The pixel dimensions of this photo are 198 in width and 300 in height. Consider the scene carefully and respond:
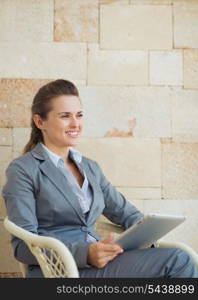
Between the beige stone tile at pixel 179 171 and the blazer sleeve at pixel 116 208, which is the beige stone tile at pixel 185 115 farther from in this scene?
the blazer sleeve at pixel 116 208

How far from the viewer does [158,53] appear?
11.0 feet

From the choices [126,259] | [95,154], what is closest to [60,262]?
[126,259]

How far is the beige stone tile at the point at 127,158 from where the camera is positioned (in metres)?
3.27

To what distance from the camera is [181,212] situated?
10.7 ft

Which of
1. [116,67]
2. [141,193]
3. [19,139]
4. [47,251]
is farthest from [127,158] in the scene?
[47,251]

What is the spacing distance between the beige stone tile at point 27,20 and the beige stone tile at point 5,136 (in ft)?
1.85

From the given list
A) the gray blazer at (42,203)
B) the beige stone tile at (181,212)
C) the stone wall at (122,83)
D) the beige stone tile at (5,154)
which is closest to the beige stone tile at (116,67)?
the stone wall at (122,83)

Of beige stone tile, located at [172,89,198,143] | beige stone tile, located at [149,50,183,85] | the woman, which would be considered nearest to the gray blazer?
the woman

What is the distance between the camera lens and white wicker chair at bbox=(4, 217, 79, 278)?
78.0 inches

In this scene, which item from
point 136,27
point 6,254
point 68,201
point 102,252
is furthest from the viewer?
point 136,27

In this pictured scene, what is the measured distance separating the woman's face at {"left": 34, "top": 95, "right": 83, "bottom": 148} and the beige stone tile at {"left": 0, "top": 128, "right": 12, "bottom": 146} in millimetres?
717

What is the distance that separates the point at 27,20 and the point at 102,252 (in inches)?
70.7

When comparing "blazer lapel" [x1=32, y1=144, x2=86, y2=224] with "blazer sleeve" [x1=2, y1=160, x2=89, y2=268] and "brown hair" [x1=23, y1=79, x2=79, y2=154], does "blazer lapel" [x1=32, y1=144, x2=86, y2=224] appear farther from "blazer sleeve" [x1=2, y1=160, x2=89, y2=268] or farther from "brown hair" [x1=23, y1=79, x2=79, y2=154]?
"brown hair" [x1=23, y1=79, x2=79, y2=154]

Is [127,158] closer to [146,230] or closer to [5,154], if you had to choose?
[5,154]
